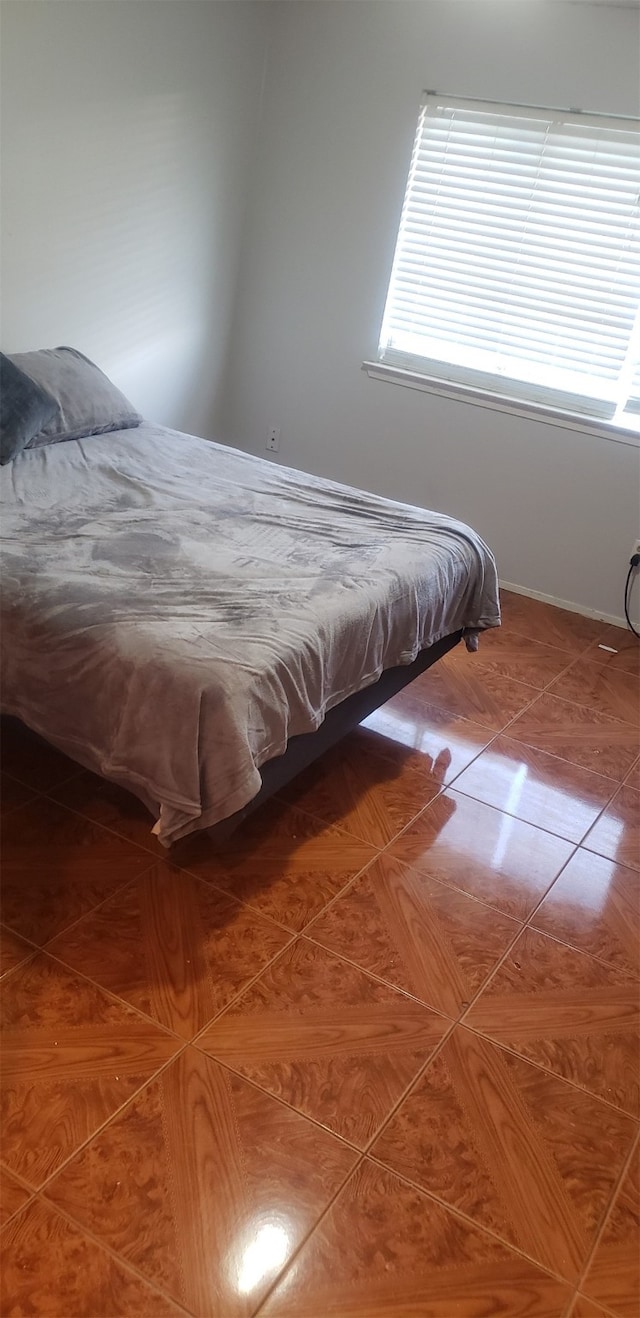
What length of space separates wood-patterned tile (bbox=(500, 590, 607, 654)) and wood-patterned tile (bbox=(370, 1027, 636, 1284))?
2.13 meters

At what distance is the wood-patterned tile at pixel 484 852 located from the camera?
227 cm

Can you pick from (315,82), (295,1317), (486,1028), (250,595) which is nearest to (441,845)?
(486,1028)

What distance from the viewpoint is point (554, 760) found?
9.47ft

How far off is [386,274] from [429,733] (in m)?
2.22

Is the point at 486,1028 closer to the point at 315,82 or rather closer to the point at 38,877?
the point at 38,877

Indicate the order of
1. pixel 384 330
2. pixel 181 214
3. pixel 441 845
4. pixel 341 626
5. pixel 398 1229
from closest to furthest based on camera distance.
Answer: pixel 398 1229 → pixel 341 626 → pixel 441 845 → pixel 181 214 → pixel 384 330

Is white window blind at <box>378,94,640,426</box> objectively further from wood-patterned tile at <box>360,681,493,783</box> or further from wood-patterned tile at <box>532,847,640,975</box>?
wood-patterned tile at <box>532,847,640,975</box>

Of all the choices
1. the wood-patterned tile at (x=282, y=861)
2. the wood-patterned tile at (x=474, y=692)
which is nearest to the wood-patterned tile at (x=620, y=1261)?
the wood-patterned tile at (x=282, y=861)

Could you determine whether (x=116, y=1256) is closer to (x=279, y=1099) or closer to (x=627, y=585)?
(x=279, y=1099)

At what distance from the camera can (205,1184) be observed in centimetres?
147

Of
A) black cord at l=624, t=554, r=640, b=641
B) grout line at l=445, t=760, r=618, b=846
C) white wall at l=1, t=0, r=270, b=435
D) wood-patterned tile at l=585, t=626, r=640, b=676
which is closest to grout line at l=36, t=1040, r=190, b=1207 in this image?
grout line at l=445, t=760, r=618, b=846

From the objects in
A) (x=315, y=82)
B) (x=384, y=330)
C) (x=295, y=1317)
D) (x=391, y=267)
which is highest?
(x=315, y=82)

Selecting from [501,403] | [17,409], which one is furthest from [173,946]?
[501,403]

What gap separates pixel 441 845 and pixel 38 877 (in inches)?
39.5
